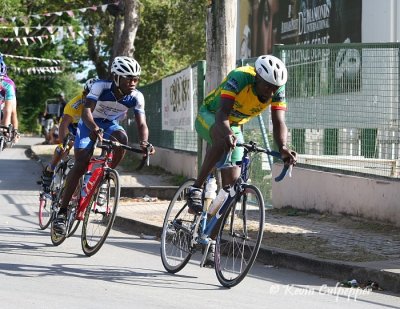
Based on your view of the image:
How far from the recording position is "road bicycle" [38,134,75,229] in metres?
11.0

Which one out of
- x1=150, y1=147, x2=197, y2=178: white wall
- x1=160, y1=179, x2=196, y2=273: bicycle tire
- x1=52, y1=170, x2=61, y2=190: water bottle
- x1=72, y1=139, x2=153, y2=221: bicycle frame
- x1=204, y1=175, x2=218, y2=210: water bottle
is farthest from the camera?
x1=150, y1=147, x2=197, y2=178: white wall

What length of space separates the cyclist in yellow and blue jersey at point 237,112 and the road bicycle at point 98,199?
907 millimetres

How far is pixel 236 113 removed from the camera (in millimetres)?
8711

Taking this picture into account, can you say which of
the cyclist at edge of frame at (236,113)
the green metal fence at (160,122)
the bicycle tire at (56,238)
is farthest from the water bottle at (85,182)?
the green metal fence at (160,122)

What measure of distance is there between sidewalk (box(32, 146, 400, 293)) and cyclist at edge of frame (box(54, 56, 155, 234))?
5.99 feet

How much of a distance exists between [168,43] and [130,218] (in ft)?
117

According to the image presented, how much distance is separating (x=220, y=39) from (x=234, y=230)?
518cm

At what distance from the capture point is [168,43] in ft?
157

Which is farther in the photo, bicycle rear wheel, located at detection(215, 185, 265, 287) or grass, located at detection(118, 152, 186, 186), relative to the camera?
grass, located at detection(118, 152, 186, 186)

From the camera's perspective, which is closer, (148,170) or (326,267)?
(326,267)

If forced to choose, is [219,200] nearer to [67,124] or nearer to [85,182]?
[85,182]

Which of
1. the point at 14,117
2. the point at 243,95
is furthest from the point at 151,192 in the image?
the point at 243,95

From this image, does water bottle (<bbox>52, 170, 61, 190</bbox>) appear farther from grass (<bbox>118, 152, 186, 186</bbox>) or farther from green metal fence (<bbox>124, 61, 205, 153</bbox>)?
grass (<bbox>118, 152, 186, 186</bbox>)

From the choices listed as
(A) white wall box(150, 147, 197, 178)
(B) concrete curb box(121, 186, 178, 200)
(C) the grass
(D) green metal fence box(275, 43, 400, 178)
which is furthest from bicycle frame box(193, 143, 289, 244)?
(C) the grass
